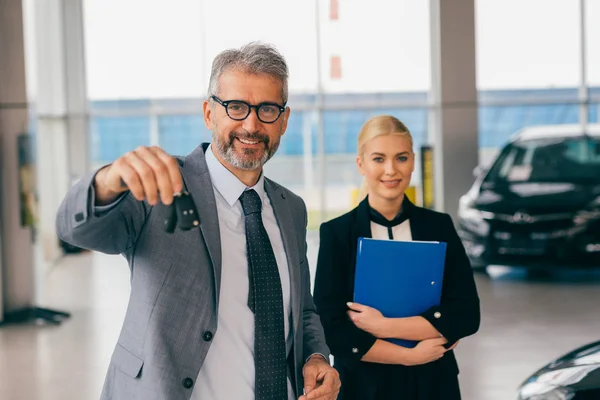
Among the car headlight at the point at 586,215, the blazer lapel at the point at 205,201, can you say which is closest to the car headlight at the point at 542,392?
the blazer lapel at the point at 205,201

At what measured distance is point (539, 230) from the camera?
7312mm

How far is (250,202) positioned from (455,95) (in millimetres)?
9487

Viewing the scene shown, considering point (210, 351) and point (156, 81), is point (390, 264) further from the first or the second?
point (156, 81)

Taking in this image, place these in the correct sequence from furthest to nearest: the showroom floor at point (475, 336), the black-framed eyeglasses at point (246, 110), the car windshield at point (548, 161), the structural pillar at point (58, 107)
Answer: the structural pillar at point (58, 107) < the car windshield at point (548, 161) < the showroom floor at point (475, 336) < the black-framed eyeglasses at point (246, 110)

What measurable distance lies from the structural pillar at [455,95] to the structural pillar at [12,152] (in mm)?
5828

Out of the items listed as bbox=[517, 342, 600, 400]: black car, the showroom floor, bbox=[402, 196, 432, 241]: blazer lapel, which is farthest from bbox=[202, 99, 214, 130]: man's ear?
the showroom floor

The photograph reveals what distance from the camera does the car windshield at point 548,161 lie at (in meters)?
7.97

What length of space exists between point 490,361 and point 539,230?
249 cm

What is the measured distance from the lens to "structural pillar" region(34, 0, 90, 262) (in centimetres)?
981

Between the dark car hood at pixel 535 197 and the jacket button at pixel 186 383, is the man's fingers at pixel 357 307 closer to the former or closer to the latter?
the jacket button at pixel 186 383

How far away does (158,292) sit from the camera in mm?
1472

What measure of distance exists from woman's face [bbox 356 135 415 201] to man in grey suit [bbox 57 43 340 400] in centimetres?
51

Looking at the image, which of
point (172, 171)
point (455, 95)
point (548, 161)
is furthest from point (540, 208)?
point (172, 171)

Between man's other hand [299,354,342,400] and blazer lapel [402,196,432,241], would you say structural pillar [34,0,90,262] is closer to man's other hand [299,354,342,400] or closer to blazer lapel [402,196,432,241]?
blazer lapel [402,196,432,241]
